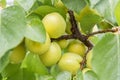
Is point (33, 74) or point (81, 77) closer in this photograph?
point (81, 77)

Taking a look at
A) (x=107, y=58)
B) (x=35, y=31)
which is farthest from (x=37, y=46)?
(x=107, y=58)

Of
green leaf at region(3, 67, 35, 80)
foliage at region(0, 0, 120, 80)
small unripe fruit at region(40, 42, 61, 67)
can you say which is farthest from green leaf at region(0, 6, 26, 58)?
green leaf at region(3, 67, 35, 80)

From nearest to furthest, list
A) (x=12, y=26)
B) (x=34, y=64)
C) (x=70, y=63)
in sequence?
(x=12, y=26)
(x=70, y=63)
(x=34, y=64)

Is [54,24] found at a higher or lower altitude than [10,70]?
higher

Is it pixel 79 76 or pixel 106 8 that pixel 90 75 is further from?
pixel 106 8

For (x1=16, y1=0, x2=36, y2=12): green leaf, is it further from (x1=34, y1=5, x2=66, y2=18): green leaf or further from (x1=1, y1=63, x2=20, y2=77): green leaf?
(x1=1, y1=63, x2=20, y2=77): green leaf

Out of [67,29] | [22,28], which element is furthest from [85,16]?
[22,28]

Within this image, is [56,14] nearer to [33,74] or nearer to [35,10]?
[35,10]
